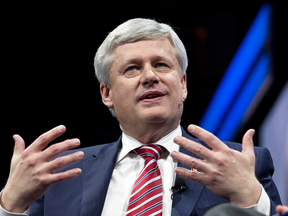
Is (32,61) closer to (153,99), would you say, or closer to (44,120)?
(44,120)

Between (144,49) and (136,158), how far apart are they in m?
0.65

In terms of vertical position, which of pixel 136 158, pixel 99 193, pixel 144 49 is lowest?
pixel 99 193

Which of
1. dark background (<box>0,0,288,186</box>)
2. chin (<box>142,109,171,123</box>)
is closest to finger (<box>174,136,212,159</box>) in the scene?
chin (<box>142,109,171,123</box>)

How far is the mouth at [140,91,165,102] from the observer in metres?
1.89

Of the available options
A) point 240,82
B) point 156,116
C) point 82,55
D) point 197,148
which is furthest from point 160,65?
point 240,82

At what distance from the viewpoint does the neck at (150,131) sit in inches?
77.4

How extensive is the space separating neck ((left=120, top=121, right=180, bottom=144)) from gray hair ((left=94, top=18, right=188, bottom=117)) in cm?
37

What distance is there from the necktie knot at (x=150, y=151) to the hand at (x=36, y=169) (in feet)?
1.77

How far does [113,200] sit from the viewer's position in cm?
180

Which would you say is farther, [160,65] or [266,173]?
[160,65]

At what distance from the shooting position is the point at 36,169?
149cm

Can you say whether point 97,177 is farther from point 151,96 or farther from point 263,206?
point 263,206

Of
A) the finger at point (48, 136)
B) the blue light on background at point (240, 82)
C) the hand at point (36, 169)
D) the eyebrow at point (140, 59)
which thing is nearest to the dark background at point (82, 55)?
the blue light on background at point (240, 82)

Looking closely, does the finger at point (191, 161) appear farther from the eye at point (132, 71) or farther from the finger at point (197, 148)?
the eye at point (132, 71)
